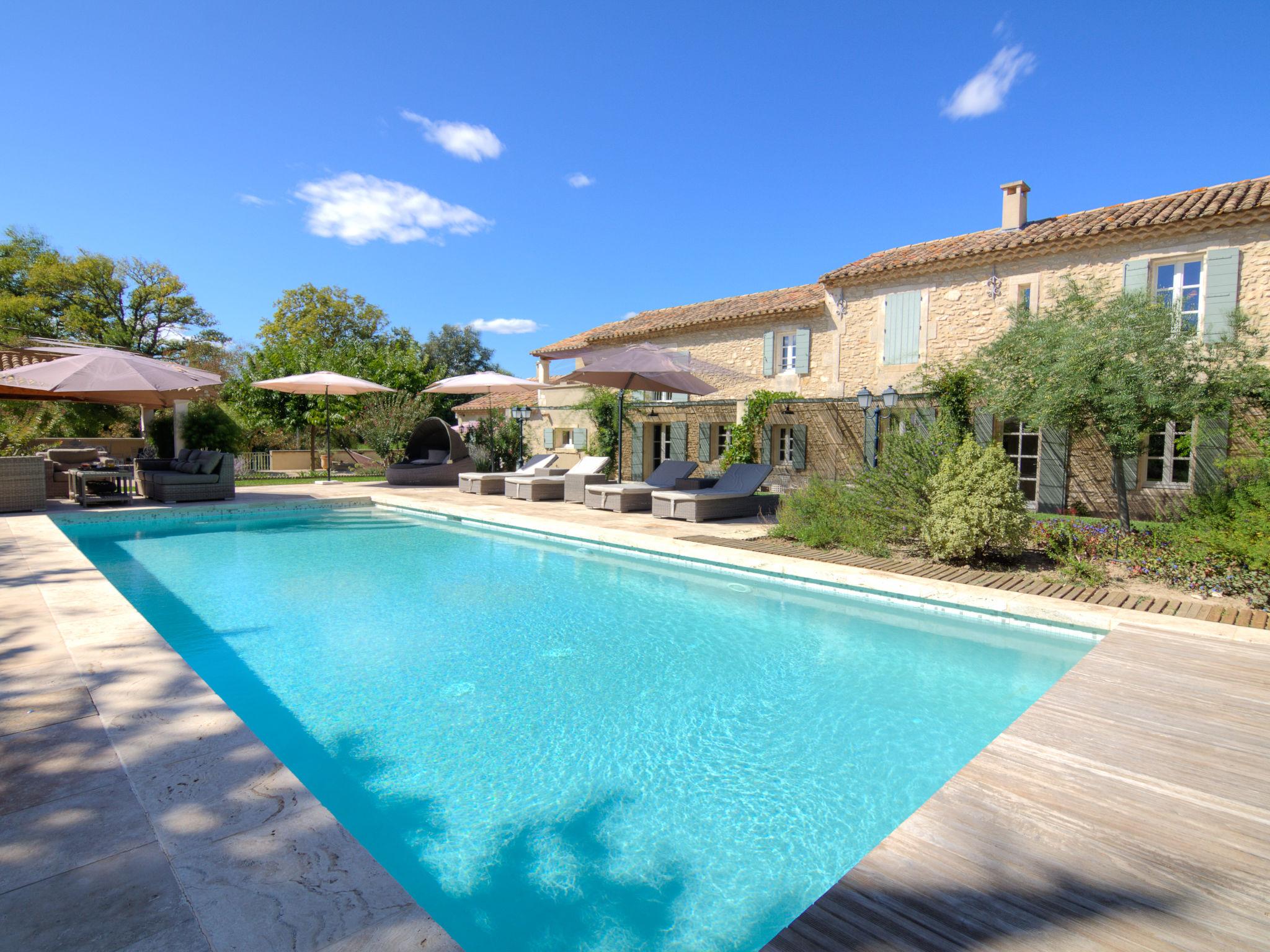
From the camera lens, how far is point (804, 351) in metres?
15.9

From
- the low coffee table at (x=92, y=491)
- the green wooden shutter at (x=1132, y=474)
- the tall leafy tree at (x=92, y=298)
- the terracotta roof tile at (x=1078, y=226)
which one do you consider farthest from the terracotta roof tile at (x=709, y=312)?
the tall leafy tree at (x=92, y=298)

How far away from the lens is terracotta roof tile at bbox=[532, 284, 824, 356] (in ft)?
53.2

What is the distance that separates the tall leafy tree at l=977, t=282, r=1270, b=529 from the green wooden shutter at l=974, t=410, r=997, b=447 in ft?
14.3

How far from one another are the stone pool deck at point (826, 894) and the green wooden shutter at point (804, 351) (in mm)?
12935

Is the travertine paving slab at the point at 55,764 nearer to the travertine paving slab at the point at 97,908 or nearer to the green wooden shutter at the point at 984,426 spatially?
the travertine paving slab at the point at 97,908

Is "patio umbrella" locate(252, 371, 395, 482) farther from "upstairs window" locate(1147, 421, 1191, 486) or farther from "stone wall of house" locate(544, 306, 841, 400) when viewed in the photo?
"upstairs window" locate(1147, 421, 1191, 486)

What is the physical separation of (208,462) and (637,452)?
10592 millimetres

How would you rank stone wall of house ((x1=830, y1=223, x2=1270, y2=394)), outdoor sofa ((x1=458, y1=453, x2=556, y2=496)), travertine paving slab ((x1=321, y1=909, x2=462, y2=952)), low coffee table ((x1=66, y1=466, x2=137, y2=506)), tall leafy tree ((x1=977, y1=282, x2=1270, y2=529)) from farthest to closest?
outdoor sofa ((x1=458, y1=453, x2=556, y2=496)), stone wall of house ((x1=830, y1=223, x2=1270, y2=394)), low coffee table ((x1=66, y1=466, x2=137, y2=506)), tall leafy tree ((x1=977, y1=282, x2=1270, y2=529)), travertine paving slab ((x1=321, y1=909, x2=462, y2=952))

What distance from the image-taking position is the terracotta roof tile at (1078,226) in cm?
1045

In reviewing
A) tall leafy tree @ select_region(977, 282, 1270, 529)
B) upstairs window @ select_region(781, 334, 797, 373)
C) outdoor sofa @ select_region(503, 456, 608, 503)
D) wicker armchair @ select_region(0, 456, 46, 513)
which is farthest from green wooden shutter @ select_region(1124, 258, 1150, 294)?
wicker armchair @ select_region(0, 456, 46, 513)

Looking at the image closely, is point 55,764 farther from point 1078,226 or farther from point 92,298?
point 92,298

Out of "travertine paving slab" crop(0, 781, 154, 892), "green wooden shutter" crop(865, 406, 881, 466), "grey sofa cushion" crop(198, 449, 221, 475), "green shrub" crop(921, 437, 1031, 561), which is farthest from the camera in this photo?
"green wooden shutter" crop(865, 406, 881, 466)

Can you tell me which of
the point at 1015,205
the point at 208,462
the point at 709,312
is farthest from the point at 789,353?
the point at 208,462

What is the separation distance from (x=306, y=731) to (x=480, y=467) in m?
16.2
